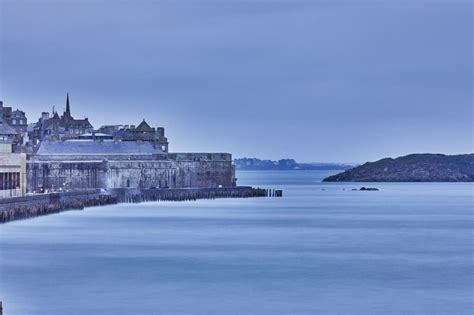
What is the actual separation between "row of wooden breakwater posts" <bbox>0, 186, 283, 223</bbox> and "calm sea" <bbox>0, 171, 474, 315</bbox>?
0.67 meters

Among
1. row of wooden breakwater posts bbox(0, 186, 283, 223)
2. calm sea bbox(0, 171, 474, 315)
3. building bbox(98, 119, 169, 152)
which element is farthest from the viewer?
building bbox(98, 119, 169, 152)

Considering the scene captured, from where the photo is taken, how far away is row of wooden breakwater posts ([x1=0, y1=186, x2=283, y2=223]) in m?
42.3

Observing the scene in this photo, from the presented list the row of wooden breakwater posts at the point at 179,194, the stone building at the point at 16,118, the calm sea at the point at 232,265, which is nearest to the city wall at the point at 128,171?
the row of wooden breakwater posts at the point at 179,194

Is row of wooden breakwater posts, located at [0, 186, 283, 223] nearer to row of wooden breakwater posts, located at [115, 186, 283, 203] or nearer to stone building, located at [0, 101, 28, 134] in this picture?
row of wooden breakwater posts, located at [115, 186, 283, 203]

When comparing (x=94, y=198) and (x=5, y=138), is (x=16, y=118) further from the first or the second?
(x=5, y=138)

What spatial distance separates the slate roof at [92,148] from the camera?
65.3 m

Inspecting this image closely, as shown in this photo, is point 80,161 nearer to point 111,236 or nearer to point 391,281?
point 111,236

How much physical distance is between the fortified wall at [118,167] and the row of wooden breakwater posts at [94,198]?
82cm

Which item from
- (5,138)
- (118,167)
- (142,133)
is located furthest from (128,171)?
(142,133)

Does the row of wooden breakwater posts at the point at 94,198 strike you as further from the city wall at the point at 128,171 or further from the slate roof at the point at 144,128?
the slate roof at the point at 144,128

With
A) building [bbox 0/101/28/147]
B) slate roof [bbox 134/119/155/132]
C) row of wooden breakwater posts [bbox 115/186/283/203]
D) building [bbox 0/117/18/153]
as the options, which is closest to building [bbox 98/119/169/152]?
slate roof [bbox 134/119/155/132]

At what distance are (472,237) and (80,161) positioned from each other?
90.3ft

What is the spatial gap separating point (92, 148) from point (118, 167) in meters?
4.08

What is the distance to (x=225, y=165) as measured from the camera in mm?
68500
